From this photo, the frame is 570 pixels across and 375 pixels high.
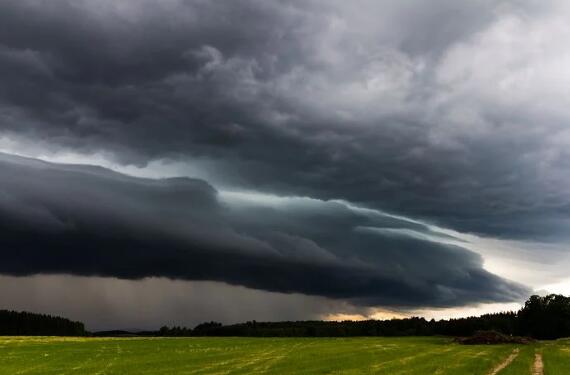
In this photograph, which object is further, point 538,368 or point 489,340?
point 489,340

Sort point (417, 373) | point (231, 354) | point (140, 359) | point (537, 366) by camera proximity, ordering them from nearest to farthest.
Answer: point (417, 373) → point (537, 366) → point (140, 359) → point (231, 354)

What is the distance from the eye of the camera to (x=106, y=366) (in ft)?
229

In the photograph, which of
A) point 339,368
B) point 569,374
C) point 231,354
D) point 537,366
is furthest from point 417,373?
point 231,354

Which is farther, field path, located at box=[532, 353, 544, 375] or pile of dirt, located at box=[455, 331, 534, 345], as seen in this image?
pile of dirt, located at box=[455, 331, 534, 345]

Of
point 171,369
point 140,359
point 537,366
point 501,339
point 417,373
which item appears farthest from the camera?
point 501,339

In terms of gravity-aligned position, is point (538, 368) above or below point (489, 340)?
below

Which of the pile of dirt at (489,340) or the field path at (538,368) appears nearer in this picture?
the field path at (538,368)

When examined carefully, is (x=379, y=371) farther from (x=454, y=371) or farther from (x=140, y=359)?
(x=140, y=359)

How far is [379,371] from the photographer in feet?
207

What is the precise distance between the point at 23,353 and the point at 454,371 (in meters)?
65.3

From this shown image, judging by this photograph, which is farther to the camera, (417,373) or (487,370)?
(487,370)

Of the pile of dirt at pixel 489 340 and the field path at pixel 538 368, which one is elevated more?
the pile of dirt at pixel 489 340

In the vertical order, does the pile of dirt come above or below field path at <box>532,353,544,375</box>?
above

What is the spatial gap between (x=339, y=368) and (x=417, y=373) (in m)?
9.14
